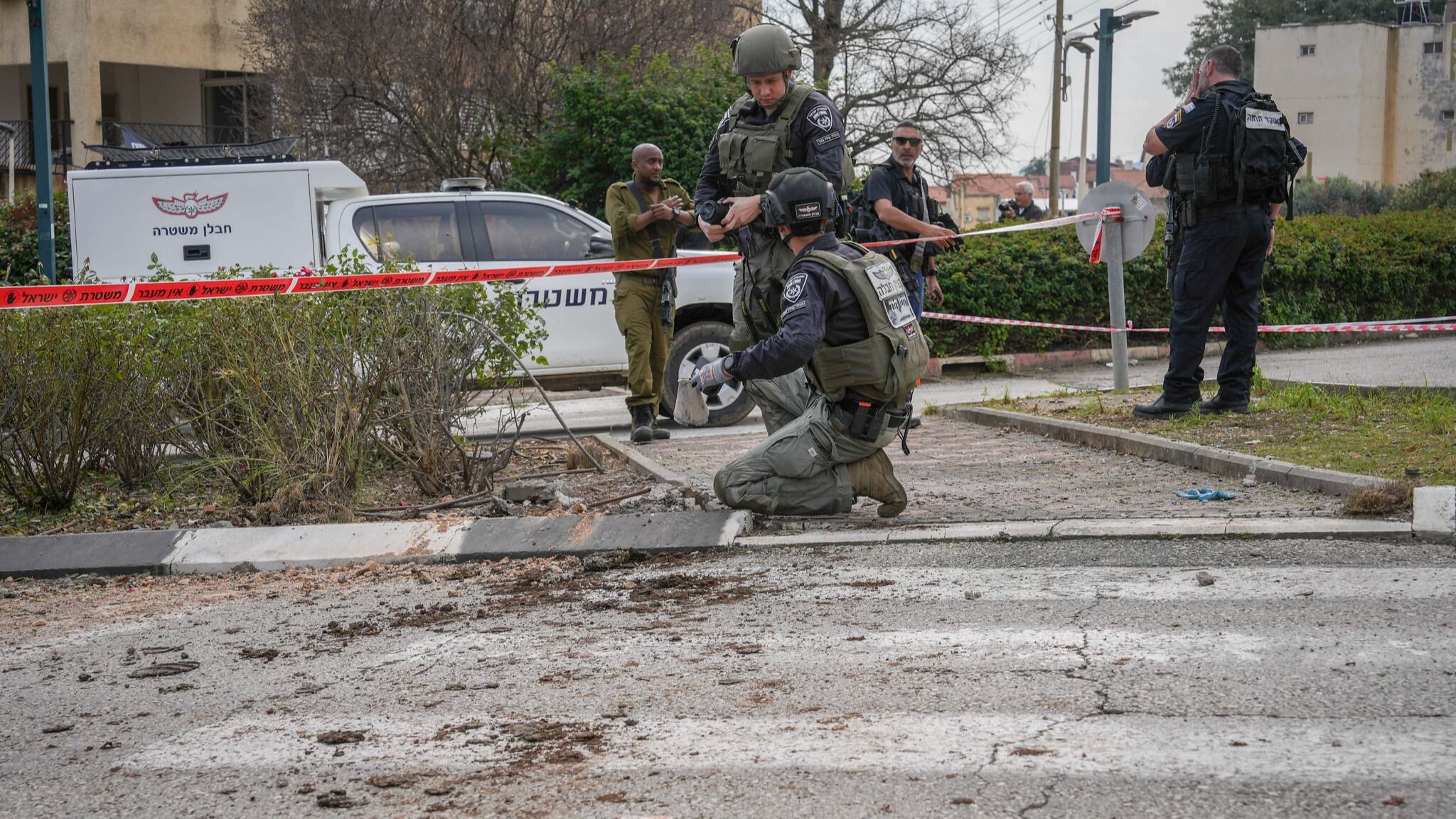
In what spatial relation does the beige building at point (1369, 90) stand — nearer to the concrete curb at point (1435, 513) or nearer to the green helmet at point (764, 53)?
the green helmet at point (764, 53)

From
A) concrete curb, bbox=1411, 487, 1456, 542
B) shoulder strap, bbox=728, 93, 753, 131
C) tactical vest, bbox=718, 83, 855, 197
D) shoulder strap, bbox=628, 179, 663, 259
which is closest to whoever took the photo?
concrete curb, bbox=1411, 487, 1456, 542

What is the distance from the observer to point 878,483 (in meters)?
5.94

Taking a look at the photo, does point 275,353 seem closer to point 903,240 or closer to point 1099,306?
point 903,240

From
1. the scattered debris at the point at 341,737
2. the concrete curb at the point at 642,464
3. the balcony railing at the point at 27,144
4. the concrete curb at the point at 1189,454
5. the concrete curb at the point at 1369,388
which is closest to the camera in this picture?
the scattered debris at the point at 341,737

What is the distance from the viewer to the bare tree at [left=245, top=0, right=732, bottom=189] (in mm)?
18828

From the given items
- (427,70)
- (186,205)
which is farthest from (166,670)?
(427,70)

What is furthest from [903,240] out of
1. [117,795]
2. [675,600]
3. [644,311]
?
[117,795]

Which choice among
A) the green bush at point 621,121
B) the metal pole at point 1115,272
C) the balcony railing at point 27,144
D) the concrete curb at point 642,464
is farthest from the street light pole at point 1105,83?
the balcony railing at point 27,144

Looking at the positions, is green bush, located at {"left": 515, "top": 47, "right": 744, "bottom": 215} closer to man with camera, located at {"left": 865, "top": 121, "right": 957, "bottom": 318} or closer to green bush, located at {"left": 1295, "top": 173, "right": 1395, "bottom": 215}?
man with camera, located at {"left": 865, "top": 121, "right": 957, "bottom": 318}

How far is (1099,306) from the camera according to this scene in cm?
1495

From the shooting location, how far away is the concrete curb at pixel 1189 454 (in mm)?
6051

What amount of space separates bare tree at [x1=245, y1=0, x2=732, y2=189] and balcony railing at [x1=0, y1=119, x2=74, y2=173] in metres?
8.13

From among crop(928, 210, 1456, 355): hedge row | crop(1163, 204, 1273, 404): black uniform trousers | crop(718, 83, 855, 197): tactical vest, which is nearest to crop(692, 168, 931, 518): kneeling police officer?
crop(718, 83, 855, 197): tactical vest

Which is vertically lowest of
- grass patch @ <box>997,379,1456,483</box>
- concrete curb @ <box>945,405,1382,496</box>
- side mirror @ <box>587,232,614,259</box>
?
concrete curb @ <box>945,405,1382,496</box>
